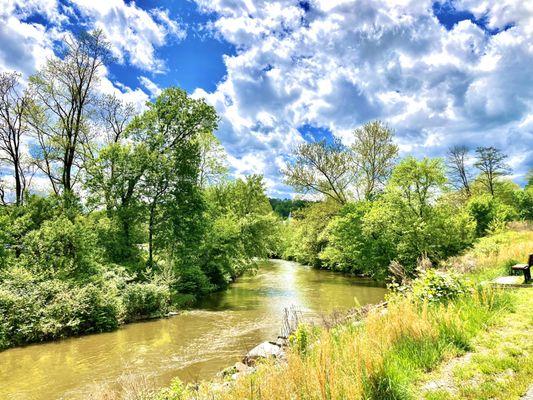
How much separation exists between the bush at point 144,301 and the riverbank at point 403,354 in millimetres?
11447

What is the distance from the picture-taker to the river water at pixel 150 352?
8.72 metres

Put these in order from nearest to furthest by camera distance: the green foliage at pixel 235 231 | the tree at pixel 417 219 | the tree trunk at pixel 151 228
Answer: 1. the tree trunk at pixel 151 228
2. the tree at pixel 417 219
3. the green foliage at pixel 235 231

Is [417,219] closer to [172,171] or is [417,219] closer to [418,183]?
[418,183]

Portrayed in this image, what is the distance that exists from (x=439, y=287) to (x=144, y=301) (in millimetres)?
13553

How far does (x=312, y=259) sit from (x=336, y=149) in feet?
47.5

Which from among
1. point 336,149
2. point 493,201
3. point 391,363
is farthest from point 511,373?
point 493,201

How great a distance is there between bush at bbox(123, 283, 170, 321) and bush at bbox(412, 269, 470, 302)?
12.9 meters

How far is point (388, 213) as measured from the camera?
24250 millimetres

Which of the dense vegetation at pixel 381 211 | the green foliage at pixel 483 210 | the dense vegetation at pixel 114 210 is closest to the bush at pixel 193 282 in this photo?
the dense vegetation at pixel 114 210

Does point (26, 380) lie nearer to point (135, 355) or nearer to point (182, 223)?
point (135, 355)

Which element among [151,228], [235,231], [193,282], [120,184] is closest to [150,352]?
[193,282]

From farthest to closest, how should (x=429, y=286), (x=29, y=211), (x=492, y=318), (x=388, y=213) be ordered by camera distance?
(x=388, y=213) → (x=29, y=211) → (x=429, y=286) → (x=492, y=318)

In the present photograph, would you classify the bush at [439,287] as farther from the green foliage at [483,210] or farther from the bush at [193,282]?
the green foliage at [483,210]

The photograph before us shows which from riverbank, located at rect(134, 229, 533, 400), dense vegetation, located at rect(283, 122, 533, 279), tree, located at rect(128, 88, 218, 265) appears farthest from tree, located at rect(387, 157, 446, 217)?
riverbank, located at rect(134, 229, 533, 400)
